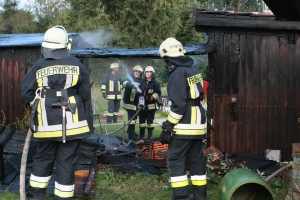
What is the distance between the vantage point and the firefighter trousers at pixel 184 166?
208 inches

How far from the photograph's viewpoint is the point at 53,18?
28781mm

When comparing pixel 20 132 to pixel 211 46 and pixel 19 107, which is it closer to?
pixel 19 107

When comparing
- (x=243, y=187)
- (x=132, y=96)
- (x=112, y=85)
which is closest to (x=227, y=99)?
(x=243, y=187)

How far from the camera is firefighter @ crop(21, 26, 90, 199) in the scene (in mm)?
4723

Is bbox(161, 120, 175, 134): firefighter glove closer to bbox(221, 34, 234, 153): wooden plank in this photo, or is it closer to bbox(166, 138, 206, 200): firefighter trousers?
bbox(166, 138, 206, 200): firefighter trousers

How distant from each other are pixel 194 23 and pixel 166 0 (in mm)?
17021

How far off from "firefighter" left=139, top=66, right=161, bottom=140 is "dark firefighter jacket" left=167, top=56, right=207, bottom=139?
20.3 ft

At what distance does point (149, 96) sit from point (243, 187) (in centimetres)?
618

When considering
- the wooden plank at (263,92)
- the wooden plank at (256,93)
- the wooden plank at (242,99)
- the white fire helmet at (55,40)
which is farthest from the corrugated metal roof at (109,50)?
the white fire helmet at (55,40)

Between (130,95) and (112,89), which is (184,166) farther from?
(112,89)

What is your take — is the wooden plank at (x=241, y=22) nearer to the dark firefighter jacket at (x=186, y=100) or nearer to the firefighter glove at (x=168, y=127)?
the dark firefighter jacket at (x=186, y=100)

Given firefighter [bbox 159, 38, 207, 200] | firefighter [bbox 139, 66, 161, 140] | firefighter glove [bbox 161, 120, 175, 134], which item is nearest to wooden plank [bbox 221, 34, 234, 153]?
firefighter [bbox 159, 38, 207, 200]

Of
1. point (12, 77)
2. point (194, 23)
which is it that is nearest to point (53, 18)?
point (12, 77)

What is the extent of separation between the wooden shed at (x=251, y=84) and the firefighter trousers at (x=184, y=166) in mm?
2510
